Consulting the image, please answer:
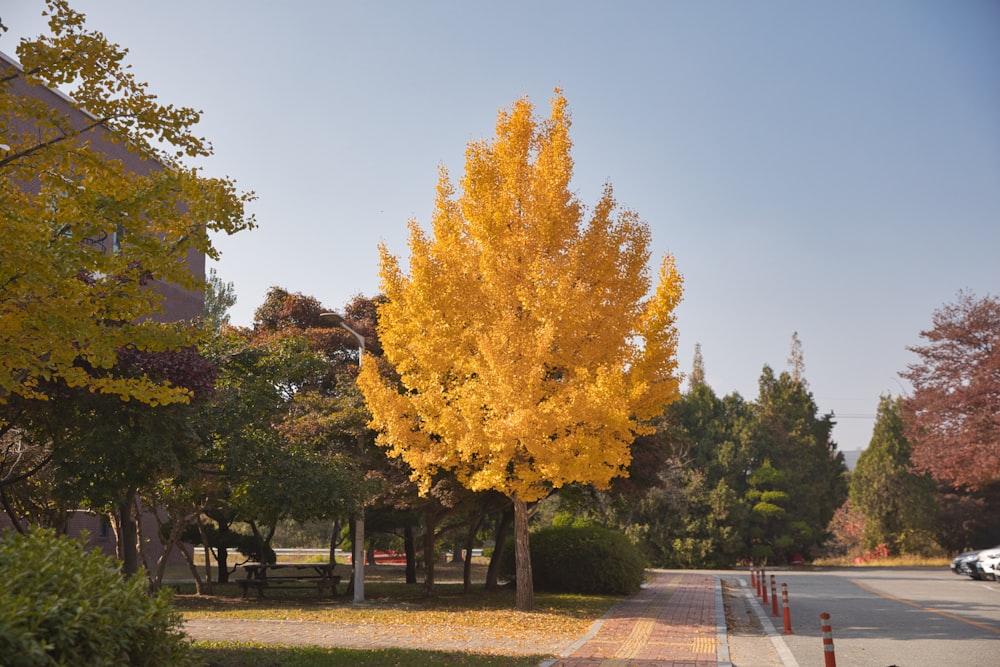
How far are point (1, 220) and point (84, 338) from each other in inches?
48.8

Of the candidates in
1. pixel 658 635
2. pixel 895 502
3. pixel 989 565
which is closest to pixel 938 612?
pixel 658 635

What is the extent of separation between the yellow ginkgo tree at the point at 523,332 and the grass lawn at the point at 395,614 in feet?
5.12

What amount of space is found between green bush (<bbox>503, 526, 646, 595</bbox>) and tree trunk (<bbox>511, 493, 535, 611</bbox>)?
3.89 meters

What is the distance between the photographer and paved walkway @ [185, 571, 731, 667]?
11117mm

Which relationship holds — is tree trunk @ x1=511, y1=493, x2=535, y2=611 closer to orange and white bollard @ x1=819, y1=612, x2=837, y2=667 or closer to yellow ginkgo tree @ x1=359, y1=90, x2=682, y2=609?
yellow ginkgo tree @ x1=359, y1=90, x2=682, y2=609

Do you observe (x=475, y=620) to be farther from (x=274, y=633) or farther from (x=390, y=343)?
(x=390, y=343)

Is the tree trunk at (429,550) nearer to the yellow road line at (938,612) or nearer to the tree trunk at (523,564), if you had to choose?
the tree trunk at (523,564)

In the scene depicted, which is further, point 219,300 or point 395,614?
point 219,300

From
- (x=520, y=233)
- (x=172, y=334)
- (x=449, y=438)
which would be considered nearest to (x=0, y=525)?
(x=449, y=438)

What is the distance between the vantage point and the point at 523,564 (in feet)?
56.7

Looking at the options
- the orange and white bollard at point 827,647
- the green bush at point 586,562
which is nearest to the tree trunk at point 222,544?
the green bush at point 586,562

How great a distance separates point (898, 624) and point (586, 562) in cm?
805

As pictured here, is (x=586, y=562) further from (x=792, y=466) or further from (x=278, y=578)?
(x=792, y=466)

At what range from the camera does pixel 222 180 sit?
340 inches
